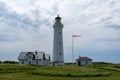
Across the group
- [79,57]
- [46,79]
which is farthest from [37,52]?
[46,79]

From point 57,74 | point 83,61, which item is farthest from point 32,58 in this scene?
point 57,74

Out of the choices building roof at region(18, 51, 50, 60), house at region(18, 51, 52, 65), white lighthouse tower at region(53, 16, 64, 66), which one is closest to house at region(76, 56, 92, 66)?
building roof at region(18, 51, 50, 60)

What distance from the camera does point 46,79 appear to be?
37.3 metres

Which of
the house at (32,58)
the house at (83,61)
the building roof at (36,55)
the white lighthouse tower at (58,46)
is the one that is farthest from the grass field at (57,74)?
the house at (83,61)

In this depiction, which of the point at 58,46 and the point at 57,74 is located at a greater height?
the point at 58,46

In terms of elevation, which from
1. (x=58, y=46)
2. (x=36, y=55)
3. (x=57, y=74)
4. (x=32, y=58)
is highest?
(x=58, y=46)

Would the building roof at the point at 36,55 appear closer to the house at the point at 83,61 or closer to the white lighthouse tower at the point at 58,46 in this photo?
the white lighthouse tower at the point at 58,46

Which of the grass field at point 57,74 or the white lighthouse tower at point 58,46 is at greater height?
the white lighthouse tower at point 58,46

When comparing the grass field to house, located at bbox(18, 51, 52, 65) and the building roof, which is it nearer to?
house, located at bbox(18, 51, 52, 65)

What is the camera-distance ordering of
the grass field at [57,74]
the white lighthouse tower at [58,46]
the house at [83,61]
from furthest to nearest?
the house at [83,61], the white lighthouse tower at [58,46], the grass field at [57,74]

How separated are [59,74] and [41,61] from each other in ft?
132

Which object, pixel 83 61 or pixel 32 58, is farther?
pixel 83 61

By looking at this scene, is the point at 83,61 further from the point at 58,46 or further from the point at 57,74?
the point at 57,74

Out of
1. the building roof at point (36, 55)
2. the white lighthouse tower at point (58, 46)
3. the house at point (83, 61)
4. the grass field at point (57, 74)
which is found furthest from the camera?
the house at point (83, 61)
